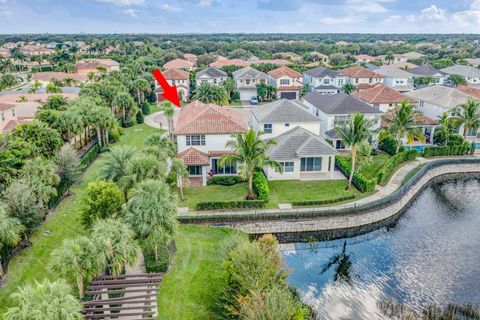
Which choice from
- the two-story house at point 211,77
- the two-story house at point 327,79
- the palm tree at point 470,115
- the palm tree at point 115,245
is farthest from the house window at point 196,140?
the two-story house at point 211,77

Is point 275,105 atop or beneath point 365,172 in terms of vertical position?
atop

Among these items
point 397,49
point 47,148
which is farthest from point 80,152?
point 397,49

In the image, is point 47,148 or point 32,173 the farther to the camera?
point 47,148

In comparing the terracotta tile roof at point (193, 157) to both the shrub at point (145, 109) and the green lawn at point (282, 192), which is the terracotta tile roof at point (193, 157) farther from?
the shrub at point (145, 109)

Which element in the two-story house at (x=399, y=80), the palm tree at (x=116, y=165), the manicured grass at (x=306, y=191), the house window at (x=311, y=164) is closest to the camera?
the palm tree at (x=116, y=165)

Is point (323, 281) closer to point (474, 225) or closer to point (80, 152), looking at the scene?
point (474, 225)

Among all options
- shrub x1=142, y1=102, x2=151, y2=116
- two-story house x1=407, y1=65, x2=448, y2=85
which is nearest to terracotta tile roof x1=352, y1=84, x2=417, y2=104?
two-story house x1=407, y1=65, x2=448, y2=85

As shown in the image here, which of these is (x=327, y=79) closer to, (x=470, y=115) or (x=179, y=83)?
(x=179, y=83)
